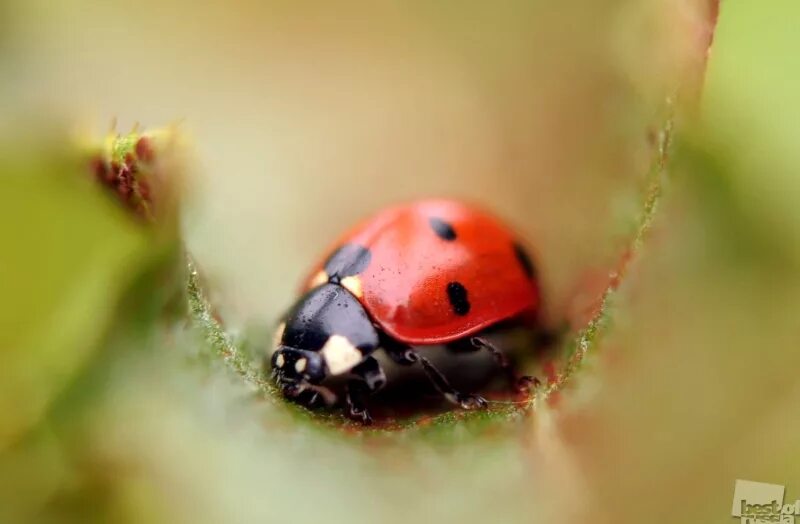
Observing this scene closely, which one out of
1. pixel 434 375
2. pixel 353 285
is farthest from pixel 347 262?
pixel 434 375

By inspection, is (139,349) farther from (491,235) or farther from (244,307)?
(491,235)

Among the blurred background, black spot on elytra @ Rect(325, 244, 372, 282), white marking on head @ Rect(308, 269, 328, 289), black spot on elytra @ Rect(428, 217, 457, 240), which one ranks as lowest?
the blurred background

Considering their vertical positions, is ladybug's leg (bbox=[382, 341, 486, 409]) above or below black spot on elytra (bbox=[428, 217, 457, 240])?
below

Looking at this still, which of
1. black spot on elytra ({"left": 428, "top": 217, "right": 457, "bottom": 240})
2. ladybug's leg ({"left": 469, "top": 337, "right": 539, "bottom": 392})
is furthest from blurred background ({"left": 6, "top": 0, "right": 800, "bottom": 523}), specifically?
black spot on elytra ({"left": 428, "top": 217, "right": 457, "bottom": 240})

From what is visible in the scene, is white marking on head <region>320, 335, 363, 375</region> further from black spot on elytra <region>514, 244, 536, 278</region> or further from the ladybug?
black spot on elytra <region>514, 244, 536, 278</region>

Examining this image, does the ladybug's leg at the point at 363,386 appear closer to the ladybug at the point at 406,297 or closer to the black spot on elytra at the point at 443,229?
the ladybug at the point at 406,297

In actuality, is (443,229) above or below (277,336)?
above

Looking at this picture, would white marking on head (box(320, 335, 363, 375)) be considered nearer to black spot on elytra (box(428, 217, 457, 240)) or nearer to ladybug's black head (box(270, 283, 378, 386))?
ladybug's black head (box(270, 283, 378, 386))

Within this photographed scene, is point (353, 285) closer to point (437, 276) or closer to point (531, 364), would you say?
point (437, 276)

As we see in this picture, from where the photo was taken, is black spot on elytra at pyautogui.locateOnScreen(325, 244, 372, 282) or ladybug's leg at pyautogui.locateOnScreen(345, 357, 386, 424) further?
black spot on elytra at pyautogui.locateOnScreen(325, 244, 372, 282)
